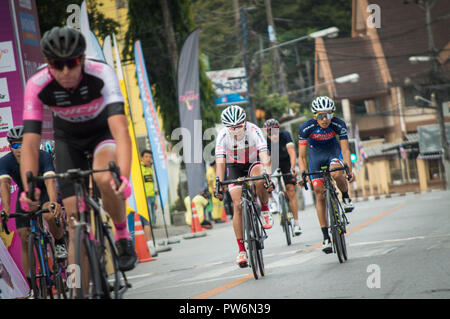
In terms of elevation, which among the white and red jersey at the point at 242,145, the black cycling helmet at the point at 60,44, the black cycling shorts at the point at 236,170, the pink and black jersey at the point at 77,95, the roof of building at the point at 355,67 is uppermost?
the roof of building at the point at 355,67

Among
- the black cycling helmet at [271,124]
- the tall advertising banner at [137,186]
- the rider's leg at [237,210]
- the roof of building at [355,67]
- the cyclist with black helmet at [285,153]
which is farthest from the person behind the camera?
the roof of building at [355,67]

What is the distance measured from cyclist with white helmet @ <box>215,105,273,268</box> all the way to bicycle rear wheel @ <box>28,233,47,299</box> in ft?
7.73

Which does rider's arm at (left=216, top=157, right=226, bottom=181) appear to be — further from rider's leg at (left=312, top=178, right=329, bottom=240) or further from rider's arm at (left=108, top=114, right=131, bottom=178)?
rider's arm at (left=108, top=114, right=131, bottom=178)

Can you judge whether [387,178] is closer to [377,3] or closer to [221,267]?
[377,3]

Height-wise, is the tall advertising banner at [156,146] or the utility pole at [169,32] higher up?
the utility pole at [169,32]

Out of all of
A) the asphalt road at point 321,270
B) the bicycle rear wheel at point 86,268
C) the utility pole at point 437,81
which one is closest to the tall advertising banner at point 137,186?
the asphalt road at point 321,270

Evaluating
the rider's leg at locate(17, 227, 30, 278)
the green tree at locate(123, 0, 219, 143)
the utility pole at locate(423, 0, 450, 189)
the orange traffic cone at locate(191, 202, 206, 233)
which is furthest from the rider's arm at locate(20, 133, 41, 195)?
the utility pole at locate(423, 0, 450, 189)

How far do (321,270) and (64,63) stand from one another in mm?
4958

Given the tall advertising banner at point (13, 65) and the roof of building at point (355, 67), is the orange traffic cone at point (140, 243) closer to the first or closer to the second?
the tall advertising banner at point (13, 65)

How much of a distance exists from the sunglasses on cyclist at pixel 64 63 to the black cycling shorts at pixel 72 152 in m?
0.72

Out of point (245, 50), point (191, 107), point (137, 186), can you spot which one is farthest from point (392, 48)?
point (137, 186)

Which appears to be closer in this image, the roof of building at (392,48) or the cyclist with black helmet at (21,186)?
the cyclist with black helmet at (21,186)

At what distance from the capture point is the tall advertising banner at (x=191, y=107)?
20219mm

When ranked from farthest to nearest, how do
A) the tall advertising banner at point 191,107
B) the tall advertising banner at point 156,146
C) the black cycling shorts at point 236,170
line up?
the tall advertising banner at point 191,107 < the tall advertising banner at point 156,146 < the black cycling shorts at point 236,170
